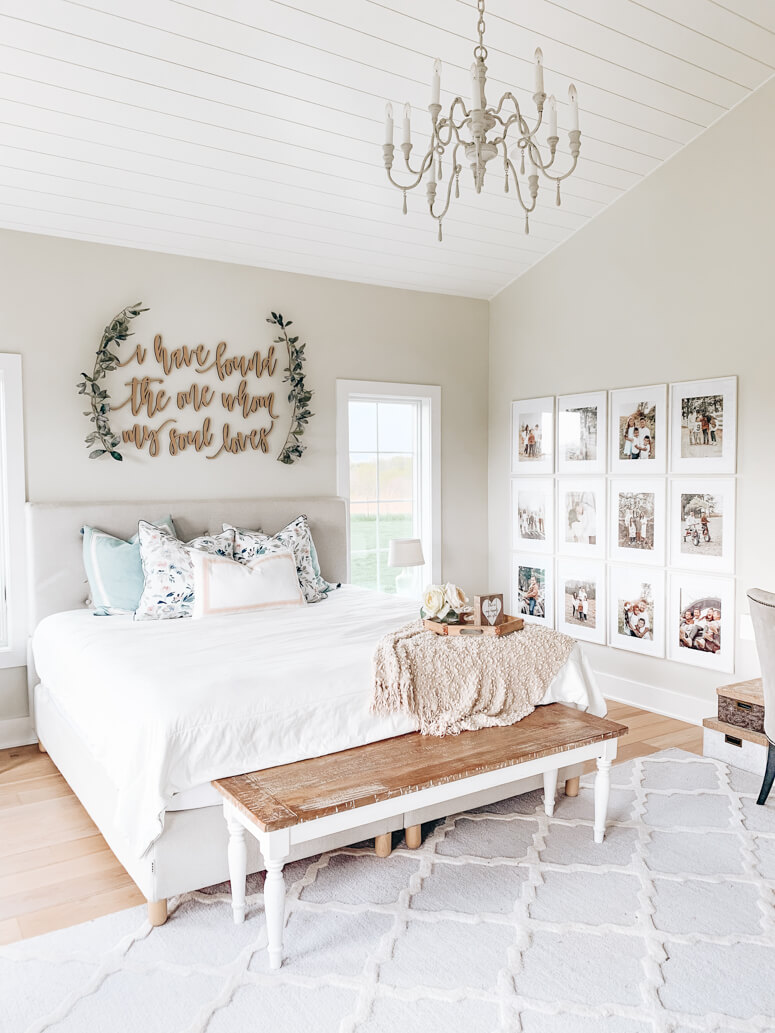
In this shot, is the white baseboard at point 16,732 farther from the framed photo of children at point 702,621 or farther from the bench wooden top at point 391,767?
the framed photo of children at point 702,621

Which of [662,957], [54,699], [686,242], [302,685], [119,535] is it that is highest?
[686,242]

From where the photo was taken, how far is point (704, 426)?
4043 mm

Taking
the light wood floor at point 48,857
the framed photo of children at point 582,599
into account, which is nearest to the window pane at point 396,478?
the framed photo of children at point 582,599

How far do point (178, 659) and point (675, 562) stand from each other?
2.75 metres

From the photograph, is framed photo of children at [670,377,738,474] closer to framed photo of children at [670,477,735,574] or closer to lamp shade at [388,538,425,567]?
framed photo of children at [670,477,735,574]

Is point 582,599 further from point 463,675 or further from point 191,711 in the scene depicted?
point 191,711

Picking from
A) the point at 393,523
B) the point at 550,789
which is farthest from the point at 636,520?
the point at 550,789

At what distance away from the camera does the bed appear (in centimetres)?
228

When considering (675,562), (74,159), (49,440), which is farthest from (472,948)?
(74,159)

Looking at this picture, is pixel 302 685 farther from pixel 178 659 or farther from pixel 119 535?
pixel 119 535

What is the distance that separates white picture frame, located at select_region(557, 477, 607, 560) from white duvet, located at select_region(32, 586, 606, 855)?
1676 millimetres

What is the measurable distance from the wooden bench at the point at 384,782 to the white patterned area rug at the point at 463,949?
147 millimetres

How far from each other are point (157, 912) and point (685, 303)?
12.2 feet

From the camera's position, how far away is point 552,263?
491 centimetres
